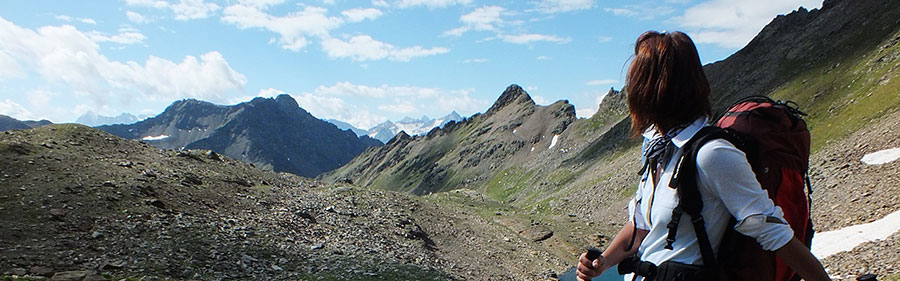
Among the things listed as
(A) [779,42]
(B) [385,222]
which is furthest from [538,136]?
(B) [385,222]

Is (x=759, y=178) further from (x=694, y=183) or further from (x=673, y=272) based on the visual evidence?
(x=673, y=272)

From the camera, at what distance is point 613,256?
5586 millimetres

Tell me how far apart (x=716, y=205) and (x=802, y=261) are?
0.73 m

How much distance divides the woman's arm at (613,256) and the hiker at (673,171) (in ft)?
1.24

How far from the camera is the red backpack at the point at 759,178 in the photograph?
13.7 ft

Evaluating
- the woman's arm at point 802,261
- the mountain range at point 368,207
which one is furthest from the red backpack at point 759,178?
the mountain range at point 368,207

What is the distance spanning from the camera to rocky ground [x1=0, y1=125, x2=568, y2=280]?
19453mm

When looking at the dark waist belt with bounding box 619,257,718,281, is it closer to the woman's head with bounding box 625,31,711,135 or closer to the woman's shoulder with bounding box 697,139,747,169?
the woman's shoulder with bounding box 697,139,747,169

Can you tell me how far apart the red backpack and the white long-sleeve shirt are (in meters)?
0.08

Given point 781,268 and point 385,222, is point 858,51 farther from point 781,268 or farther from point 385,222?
point 781,268

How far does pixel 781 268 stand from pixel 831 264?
2757cm

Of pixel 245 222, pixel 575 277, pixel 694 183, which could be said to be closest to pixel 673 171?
pixel 694 183

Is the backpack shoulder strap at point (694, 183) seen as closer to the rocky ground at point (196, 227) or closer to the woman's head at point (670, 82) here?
the woman's head at point (670, 82)

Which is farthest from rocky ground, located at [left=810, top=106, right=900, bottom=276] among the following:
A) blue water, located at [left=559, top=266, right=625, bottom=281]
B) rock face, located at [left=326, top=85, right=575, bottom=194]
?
rock face, located at [left=326, top=85, right=575, bottom=194]
